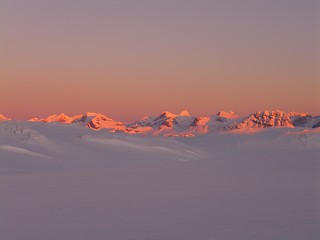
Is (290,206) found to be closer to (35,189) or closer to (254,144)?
(35,189)

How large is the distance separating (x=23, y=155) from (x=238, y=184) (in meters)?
18.4

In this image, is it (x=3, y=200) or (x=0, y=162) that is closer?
(x=3, y=200)

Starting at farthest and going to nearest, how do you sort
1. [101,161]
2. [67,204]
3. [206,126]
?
[206,126]
[101,161]
[67,204]

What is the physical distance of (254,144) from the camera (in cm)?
5978

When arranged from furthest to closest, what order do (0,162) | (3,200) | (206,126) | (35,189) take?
(206,126) < (0,162) < (35,189) < (3,200)

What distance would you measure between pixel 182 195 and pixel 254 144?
52.5 m

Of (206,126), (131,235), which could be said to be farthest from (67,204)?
(206,126)

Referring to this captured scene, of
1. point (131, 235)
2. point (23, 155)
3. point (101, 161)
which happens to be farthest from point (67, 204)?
point (101, 161)

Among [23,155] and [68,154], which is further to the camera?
[68,154]

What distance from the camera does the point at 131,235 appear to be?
5.92 m

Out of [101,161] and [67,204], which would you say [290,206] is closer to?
[67,204]

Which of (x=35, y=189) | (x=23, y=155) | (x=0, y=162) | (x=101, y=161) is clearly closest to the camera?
(x=35, y=189)

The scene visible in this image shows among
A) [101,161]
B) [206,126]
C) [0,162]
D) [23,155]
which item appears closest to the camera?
[0,162]

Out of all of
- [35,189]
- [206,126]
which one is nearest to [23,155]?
[35,189]
